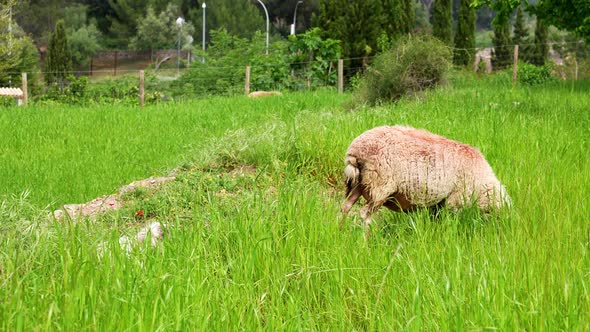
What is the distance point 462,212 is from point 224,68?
781 inches

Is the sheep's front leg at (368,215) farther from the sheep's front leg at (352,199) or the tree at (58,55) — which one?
the tree at (58,55)

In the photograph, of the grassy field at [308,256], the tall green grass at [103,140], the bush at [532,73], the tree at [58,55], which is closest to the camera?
the grassy field at [308,256]

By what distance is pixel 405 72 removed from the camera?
1389cm

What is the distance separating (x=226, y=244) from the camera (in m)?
4.17

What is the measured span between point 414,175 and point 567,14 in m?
11.2

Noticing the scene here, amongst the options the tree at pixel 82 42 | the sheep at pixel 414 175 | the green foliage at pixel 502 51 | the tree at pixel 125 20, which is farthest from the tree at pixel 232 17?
the sheep at pixel 414 175

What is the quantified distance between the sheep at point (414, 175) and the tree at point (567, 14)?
10037 mm

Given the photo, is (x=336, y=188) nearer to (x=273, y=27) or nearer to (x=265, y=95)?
(x=265, y=95)

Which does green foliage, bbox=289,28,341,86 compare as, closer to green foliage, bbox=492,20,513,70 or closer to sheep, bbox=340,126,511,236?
green foliage, bbox=492,20,513,70

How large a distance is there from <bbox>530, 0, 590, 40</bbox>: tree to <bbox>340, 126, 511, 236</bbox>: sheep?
10.0 metres

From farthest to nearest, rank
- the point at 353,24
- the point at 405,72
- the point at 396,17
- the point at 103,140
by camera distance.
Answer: the point at 396,17, the point at 353,24, the point at 405,72, the point at 103,140

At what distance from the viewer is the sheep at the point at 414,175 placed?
15.5 feet

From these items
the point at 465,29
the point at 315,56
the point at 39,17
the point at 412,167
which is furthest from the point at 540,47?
A: the point at 39,17

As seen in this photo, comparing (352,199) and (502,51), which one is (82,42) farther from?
(352,199)
